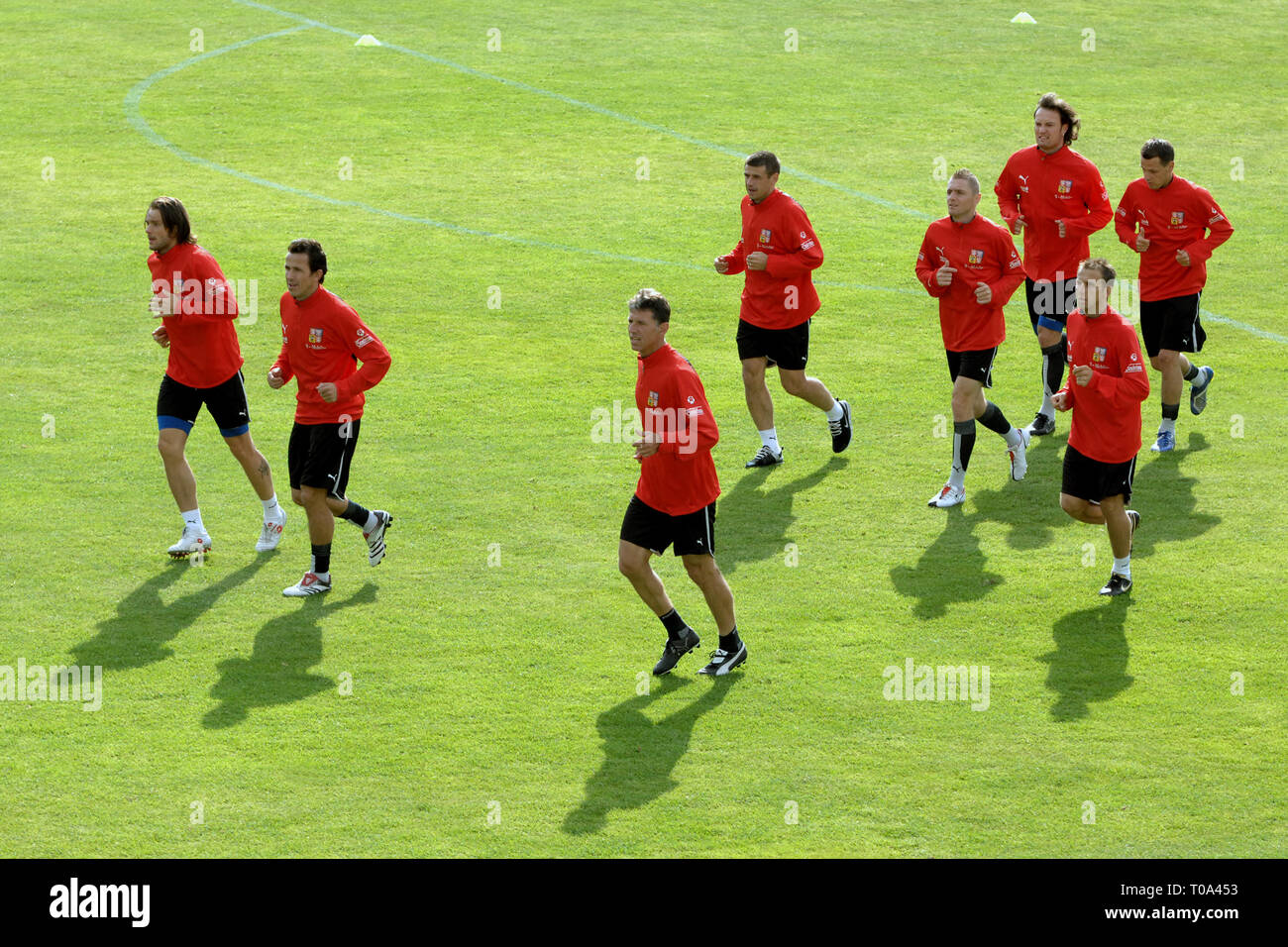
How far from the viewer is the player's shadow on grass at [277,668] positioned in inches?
397

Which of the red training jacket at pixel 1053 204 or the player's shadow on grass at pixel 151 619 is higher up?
the red training jacket at pixel 1053 204

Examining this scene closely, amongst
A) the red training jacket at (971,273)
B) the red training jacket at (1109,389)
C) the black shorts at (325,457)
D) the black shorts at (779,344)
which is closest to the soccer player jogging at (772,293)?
the black shorts at (779,344)

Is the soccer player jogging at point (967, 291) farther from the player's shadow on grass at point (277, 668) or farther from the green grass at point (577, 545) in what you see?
the player's shadow on grass at point (277, 668)

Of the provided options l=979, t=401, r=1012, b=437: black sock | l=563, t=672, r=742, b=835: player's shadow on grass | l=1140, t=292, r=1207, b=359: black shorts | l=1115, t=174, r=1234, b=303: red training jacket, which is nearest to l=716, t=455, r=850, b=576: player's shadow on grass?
l=979, t=401, r=1012, b=437: black sock

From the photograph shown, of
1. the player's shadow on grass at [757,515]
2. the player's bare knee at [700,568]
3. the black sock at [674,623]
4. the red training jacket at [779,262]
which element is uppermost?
the red training jacket at [779,262]

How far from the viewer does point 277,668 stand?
10578 millimetres

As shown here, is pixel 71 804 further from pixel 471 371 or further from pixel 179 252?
pixel 471 371

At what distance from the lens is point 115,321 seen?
57.5ft

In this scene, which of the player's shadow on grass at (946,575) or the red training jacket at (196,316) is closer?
the player's shadow on grass at (946,575)

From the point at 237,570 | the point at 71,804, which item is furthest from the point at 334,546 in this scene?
the point at 71,804

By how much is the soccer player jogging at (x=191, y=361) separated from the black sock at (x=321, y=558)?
3.24 feet

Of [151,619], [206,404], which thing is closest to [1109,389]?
[206,404]

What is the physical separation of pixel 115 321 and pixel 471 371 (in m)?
4.43

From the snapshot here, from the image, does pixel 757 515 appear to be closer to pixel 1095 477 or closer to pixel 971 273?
pixel 971 273
